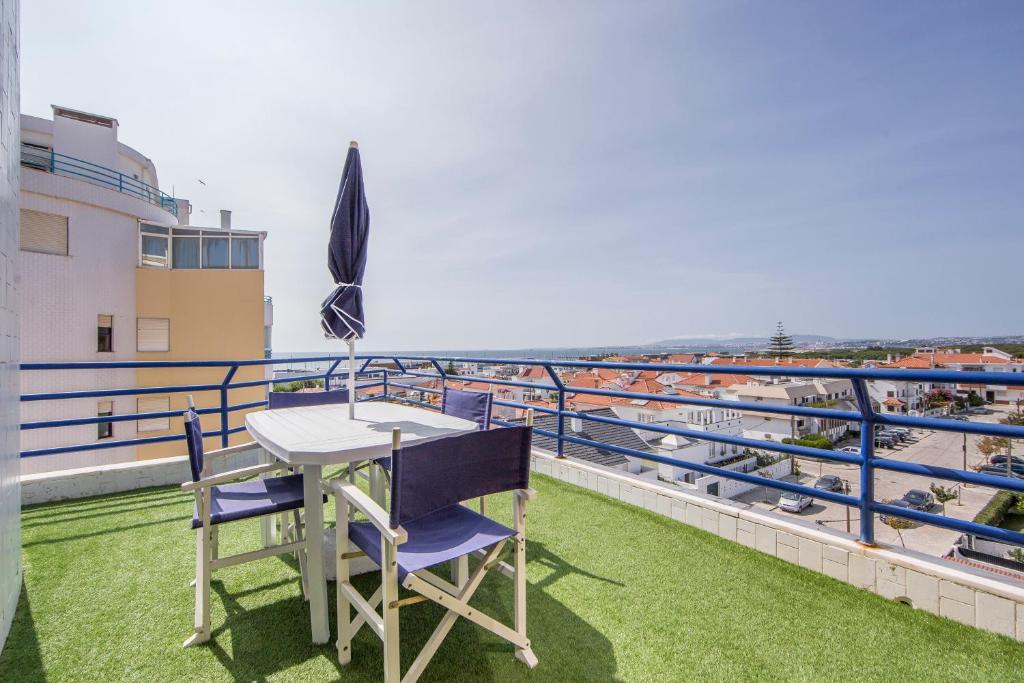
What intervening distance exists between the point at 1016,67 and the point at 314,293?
15050 mm

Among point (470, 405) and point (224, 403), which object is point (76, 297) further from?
point (470, 405)

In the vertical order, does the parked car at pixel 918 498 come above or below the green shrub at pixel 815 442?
below

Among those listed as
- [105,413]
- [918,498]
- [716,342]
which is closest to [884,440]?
[918,498]

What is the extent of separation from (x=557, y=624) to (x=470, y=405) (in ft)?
4.66

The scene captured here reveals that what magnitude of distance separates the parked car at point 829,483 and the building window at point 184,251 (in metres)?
19.8

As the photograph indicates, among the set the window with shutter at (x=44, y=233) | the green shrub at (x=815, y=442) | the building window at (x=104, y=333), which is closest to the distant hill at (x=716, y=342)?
the green shrub at (x=815, y=442)

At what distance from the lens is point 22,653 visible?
5.49 feet

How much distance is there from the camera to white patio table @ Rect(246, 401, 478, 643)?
1.71 meters

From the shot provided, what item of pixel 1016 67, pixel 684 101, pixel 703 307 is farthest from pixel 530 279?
pixel 1016 67

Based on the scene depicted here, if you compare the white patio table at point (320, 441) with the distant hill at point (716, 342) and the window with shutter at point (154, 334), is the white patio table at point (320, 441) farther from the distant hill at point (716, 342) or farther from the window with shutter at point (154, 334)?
the distant hill at point (716, 342)

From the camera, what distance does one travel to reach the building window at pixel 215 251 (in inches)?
639

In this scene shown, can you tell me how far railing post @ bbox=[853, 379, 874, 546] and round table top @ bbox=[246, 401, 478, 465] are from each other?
2.01 meters

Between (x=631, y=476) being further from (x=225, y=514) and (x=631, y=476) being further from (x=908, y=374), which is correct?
(x=225, y=514)

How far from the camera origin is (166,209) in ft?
56.6
